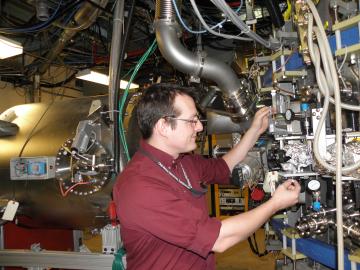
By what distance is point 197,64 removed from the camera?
5.53ft

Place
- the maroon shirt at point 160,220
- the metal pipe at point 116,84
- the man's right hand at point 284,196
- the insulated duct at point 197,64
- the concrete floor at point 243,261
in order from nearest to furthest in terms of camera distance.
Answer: the maroon shirt at point 160,220, the man's right hand at point 284,196, the insulated duct at point 197,64, the metal pipe at point 116,84, the concrete floor at point 243,261

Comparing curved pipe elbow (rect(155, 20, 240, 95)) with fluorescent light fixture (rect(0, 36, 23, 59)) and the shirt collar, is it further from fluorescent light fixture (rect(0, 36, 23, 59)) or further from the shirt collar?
fluorescent light fixture (rect(0, 36, 23, 59))

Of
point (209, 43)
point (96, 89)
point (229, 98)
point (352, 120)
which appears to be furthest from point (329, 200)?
point (96, 89)

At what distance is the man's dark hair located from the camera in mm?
1409

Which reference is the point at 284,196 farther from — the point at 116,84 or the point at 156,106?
the point at 116,84

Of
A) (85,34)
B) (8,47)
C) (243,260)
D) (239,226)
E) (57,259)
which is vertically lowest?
(243,260)

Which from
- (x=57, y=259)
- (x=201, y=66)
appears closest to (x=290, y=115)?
(x=201, y=66)

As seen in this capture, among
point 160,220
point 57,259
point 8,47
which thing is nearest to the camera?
point 160,220

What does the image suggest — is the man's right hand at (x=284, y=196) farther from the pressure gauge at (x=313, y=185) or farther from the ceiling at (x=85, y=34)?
the ceiling at (x=85, y=34)

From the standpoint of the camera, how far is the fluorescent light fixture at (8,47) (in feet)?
7.49

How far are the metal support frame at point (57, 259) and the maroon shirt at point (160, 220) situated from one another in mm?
431

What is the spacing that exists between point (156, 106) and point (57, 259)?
3.74 ft

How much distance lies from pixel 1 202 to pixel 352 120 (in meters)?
2.14

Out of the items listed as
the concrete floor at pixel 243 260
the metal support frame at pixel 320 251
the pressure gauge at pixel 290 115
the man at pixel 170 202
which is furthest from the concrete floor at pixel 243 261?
the pressure gauge at pixel 290 115
